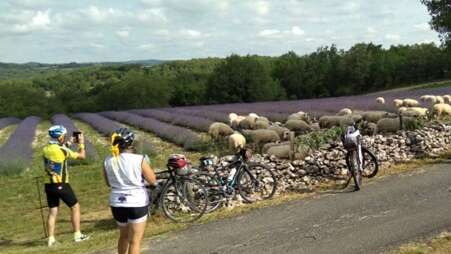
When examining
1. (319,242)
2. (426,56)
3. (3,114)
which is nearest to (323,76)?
(426,56)

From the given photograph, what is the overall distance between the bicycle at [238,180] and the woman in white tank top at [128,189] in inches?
149

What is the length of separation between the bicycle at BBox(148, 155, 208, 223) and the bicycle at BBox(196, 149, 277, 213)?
0.22m

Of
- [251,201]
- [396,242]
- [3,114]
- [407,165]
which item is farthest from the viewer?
[3,114]

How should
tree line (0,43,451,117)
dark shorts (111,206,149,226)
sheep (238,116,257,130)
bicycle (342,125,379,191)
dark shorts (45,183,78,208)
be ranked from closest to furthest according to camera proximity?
dark shorts (111,206,149,226)
dark shorts (45,183,78,208)
bicycle (342,125,379,191)
sheep (238,116,257,130)
tree line (0,43,451,117)

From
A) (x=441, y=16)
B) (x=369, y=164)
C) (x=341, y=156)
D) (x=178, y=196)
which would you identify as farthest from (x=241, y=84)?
(x=178, y=196)

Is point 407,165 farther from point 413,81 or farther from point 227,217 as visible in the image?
point 413,81

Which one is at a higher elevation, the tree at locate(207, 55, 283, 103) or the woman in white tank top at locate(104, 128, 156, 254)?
the woman in white tank top at locate(104, 128, 156, 254)

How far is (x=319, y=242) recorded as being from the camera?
6777mm

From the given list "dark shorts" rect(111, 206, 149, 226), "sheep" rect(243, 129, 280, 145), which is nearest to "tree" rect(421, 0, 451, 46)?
"sheep" rect(243, 129, 280, 145)

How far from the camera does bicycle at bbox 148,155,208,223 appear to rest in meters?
9.11

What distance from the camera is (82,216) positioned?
11.0 metres

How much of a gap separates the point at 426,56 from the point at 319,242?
71391 mm

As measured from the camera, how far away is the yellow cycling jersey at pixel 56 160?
8.50m

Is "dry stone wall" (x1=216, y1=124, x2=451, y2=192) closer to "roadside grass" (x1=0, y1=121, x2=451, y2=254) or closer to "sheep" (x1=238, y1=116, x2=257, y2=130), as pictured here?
"roadside grass" (x1=0, y1=121, x2=451, y2=254)
